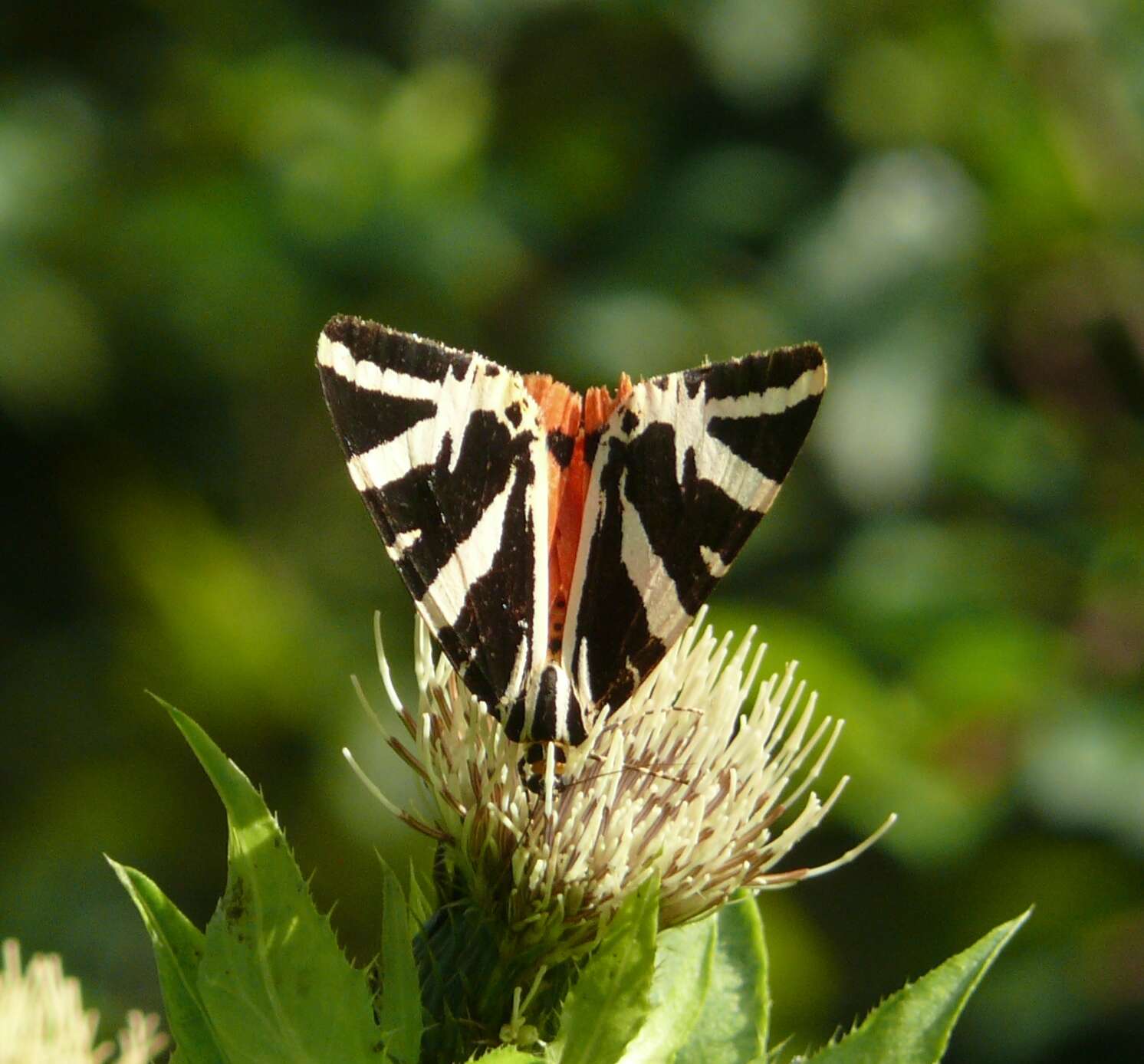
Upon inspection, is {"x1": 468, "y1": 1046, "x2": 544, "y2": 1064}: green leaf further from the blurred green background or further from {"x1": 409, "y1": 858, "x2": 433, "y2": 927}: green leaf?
the blurred green background

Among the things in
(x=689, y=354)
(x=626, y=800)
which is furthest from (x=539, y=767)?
(x=689, y=354)

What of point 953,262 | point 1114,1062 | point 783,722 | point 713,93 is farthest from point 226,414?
point 783,722

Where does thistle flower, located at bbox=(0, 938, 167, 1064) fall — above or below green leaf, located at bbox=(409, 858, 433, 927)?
below

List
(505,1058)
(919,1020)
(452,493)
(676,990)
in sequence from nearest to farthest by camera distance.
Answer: (505,1058)
(919,1020)
(676,990)
(452,493)

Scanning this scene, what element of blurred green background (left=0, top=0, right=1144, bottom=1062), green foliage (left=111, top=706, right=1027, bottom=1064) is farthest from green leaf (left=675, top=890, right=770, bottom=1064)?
blurred green background (left=0, top=0, right=1144, bottom=1062)

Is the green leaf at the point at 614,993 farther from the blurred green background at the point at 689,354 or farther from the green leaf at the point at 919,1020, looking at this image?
the blurred green background at the point at 689,354

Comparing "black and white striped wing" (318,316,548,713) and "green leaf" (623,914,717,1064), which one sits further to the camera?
"black and white striped wing" (318,316,548,713)

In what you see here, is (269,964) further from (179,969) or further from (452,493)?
(452,493)
